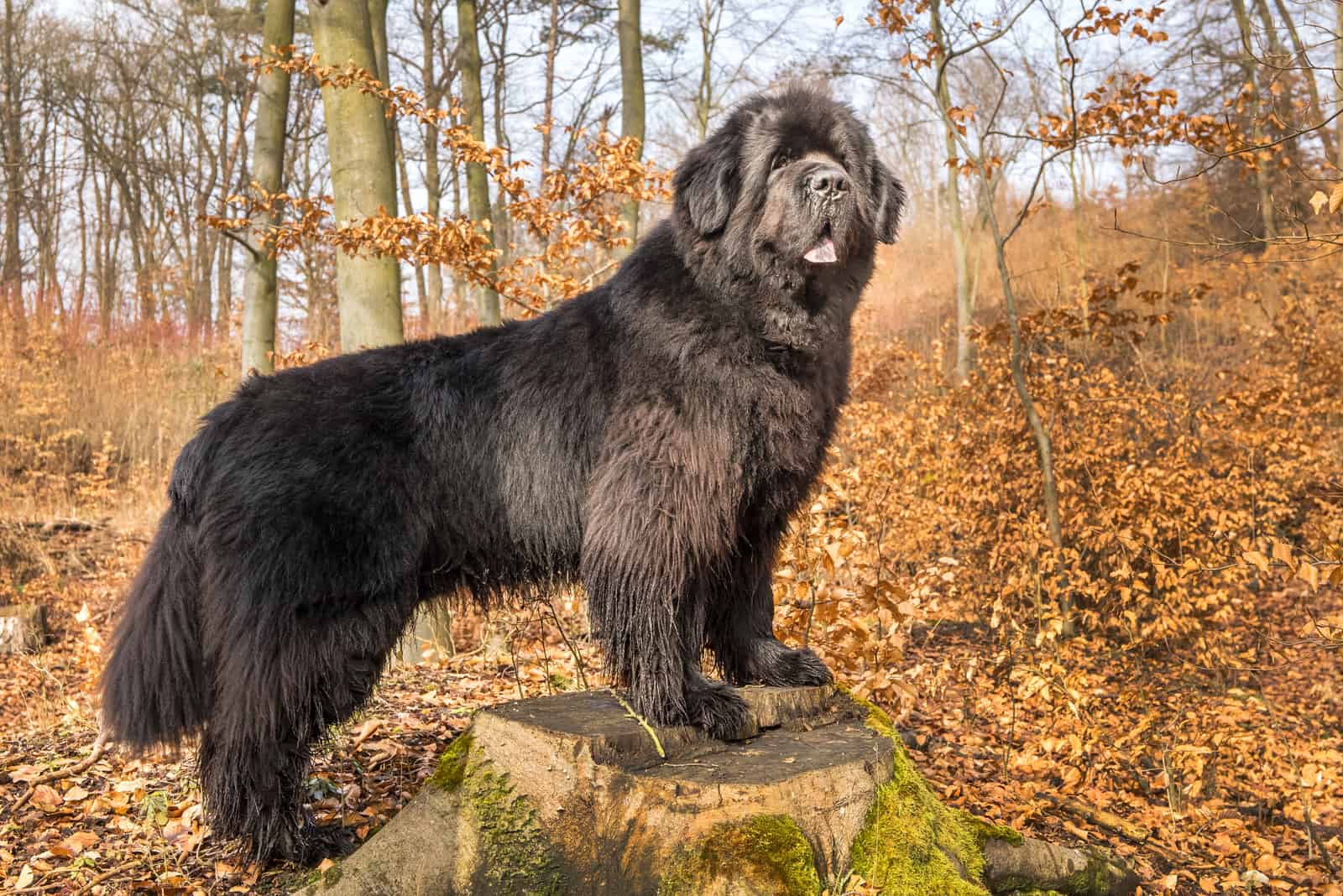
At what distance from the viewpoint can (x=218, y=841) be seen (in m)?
3.46

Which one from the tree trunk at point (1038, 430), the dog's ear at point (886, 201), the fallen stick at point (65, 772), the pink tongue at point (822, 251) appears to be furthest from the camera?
the tree trunk at point (1038, 430)

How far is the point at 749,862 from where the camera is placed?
2760 mm

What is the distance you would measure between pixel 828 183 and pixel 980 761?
411 centimetres

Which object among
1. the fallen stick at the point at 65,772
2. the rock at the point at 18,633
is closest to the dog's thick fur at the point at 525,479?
the fallen stick at the point at 65,772

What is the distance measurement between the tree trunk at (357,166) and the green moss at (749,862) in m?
5.05

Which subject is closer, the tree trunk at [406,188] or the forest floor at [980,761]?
the forest floor at [980,761]

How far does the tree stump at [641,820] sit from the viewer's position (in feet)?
9.23

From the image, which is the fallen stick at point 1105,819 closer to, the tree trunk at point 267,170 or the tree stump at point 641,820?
the tree stump at point 641,820

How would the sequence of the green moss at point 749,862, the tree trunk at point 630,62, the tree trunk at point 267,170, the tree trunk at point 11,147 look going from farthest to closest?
the tree trunk at point 11,147
the tree trunk at point 630,62
the tree trunk at point 267,170
the green moss at point 749,862

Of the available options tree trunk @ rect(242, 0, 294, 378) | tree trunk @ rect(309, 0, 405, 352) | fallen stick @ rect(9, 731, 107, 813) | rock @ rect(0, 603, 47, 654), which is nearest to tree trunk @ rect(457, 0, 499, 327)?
tree trunk @ rect(242, 0, 294, 378)

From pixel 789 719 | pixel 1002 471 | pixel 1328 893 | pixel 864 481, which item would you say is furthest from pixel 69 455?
pixel 1328 893

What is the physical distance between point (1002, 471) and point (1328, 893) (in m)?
4.64

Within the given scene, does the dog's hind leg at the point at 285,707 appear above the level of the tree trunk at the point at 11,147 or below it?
below

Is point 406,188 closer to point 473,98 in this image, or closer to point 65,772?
point 473,98
